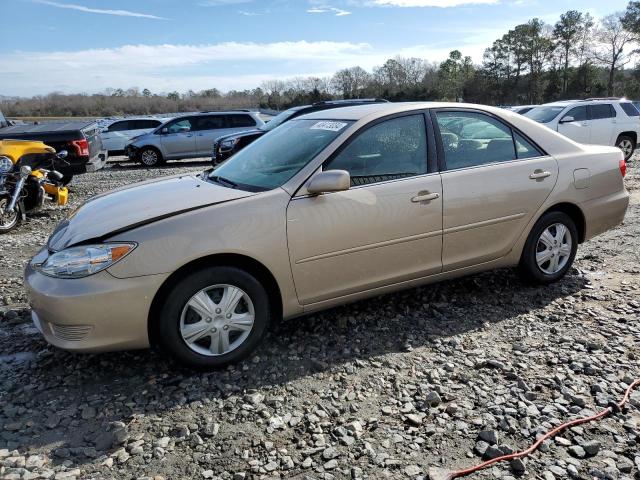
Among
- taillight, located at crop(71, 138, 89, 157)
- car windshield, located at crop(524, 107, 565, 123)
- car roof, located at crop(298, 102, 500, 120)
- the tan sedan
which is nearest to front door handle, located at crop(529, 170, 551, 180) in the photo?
the tan sedan

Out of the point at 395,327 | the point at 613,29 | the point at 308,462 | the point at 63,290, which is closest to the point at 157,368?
the point at 63,290

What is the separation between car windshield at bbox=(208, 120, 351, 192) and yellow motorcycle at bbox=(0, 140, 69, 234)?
15.9 ft

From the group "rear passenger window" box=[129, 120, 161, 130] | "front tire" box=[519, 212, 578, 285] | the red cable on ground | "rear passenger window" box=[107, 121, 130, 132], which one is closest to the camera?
the red cable on ground

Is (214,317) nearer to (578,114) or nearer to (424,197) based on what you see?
(424,197)

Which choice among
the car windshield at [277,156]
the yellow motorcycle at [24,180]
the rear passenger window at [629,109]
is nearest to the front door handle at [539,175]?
the car windshield at [277,156]

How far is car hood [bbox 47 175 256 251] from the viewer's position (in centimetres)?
322

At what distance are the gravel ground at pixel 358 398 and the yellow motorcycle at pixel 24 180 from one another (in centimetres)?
371

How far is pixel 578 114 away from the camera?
46.0ft

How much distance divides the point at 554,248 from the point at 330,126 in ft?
7.39

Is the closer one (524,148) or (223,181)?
(223,181)

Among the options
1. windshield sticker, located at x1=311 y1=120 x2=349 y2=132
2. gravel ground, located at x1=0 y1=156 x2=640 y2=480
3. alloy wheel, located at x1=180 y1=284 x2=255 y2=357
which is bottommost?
gravel ground, located at x1=0 y1=156 x2=640 y2=480

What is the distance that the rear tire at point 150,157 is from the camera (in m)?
17.1

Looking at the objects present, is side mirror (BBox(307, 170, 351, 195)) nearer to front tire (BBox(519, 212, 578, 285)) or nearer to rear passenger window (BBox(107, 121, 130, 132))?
front tire (BBox(519, 212, 578, 285))

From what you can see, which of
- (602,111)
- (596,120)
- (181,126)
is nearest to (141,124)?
(181,126)
